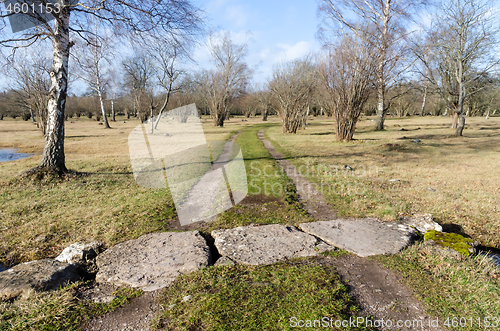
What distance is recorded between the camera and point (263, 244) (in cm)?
403

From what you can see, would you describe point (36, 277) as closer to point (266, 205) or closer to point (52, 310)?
point (52, 310)

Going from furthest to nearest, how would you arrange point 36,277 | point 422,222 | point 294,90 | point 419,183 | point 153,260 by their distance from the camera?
1. point 294,90
2. point 419,183
3. point 422,222
4. point 153,260
5. point 36,277

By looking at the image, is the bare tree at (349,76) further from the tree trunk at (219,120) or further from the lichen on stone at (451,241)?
the tree trunk at (219,120)

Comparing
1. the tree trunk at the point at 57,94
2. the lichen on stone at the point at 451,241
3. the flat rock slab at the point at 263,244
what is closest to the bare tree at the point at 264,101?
the tree trunk at the point at 57,94

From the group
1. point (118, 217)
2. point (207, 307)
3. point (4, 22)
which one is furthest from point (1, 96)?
point (207, 307)

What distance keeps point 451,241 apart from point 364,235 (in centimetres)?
123

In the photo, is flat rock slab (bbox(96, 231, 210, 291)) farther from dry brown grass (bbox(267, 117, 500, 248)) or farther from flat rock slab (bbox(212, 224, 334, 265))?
dry brown grass (bbox(267, 117, 500, 248))

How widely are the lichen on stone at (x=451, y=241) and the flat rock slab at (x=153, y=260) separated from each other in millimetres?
3447

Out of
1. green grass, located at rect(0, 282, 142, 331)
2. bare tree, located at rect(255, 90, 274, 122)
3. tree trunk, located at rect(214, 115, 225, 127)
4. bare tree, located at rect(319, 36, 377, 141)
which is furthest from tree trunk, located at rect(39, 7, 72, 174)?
bare tree, located at rect(255, 90, 274, 122)

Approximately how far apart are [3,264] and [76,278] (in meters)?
1.39

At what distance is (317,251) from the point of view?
3.87 metres

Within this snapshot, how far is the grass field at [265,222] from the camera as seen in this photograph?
8.70 feet

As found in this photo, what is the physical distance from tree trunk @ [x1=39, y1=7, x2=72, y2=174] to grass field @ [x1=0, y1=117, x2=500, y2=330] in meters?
0.74

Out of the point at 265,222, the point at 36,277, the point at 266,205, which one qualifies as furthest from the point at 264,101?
the point at 36,277
